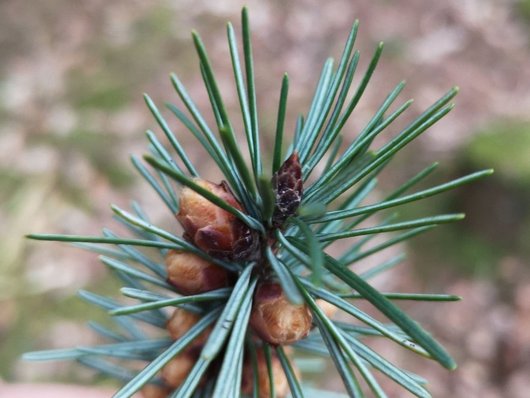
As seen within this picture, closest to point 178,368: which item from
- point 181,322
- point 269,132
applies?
point 181,322

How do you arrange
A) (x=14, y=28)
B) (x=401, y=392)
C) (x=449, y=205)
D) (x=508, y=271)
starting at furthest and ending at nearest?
(x=14, y=28), (x=449, y=205), (x=508, y=271), (x=401, y=392)

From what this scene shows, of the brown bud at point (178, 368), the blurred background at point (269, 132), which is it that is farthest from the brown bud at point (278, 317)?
the blurred background at point (269, 132)

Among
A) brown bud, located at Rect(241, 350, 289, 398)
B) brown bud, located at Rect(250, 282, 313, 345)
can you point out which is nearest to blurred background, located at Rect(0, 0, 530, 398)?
brown bud, located at Rect(241, 350, 289, 398)

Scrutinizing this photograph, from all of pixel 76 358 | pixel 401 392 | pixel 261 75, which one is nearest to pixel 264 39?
pixel 261 75

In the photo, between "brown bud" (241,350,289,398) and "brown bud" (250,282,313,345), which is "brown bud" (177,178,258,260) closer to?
"brown bud" (250,282,313,345)

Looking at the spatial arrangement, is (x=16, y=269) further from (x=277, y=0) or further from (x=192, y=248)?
(x=277, y=0)

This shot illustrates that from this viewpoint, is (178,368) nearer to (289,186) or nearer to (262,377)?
(262,377)
